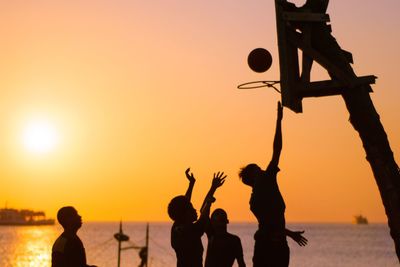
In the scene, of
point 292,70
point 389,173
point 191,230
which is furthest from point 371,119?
point 191,230

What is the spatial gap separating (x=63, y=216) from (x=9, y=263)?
85392 mm

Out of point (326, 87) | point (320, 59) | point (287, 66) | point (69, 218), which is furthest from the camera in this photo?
point (69, 218)

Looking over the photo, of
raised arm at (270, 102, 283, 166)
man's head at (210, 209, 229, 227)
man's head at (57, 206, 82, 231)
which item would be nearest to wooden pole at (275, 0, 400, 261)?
raised arm at (270, 102, 283, 166)

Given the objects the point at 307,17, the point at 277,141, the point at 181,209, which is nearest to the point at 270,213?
the point at 277,141

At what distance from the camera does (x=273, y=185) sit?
9.09 m

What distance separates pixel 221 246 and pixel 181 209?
5.26 feet

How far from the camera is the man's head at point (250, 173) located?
30.8 feet

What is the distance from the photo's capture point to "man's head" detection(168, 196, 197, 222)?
974 cm

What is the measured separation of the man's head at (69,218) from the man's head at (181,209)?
177cm

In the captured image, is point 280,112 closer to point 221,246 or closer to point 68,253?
point 221,246

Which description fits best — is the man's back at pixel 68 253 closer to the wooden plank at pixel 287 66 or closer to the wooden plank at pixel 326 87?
the wooden plank at pixel 287 66

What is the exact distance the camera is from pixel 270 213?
9141 millimetres

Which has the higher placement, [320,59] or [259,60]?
[259,60]

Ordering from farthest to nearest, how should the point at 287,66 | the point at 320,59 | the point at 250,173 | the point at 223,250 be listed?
the point at 223,250 < the point at 250,173 < the point at 287,66 < the point at 320,59
